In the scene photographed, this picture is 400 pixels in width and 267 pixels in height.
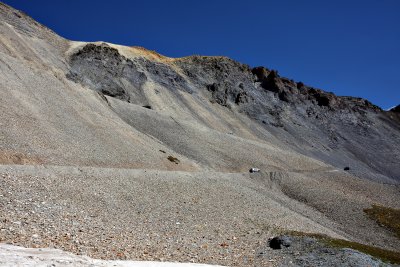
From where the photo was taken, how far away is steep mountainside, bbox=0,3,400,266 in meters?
22.0

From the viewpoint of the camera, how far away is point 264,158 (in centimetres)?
6919

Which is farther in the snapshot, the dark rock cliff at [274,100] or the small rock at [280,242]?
the dark rock cliff at [274,100]

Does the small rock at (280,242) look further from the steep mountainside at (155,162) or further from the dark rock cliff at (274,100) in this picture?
the dark rock cliff at (274,100)

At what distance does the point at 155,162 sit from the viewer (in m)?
46.9

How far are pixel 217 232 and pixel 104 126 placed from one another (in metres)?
30.8

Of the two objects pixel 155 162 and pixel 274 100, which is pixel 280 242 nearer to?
pixel 155 162

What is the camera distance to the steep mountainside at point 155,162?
2205 centimetres

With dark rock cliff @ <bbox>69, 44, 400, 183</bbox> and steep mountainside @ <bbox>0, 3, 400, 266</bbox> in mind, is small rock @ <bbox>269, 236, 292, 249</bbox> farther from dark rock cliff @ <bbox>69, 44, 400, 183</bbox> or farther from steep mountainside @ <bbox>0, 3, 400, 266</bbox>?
dark rock cliff @ <bbox>69, 44, 400, 183</bbox>

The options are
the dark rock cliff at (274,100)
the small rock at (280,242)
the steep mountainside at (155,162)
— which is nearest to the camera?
the steep mountainside at (155,162)

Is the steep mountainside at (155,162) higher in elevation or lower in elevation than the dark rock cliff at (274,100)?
lower

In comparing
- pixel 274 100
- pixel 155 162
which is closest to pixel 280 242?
pixel 155 162

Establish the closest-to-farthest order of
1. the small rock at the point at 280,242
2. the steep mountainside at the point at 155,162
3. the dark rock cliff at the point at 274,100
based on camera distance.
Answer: the steep mountainside at the point at 155,162 < the small rock at the point at 280,242 < the dark rock cliff at the point at 274,100

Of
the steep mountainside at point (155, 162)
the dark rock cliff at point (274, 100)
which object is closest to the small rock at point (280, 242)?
the steep mountainside at point (155, 162)

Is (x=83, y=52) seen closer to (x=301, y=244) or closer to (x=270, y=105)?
(x=270, y=105)
